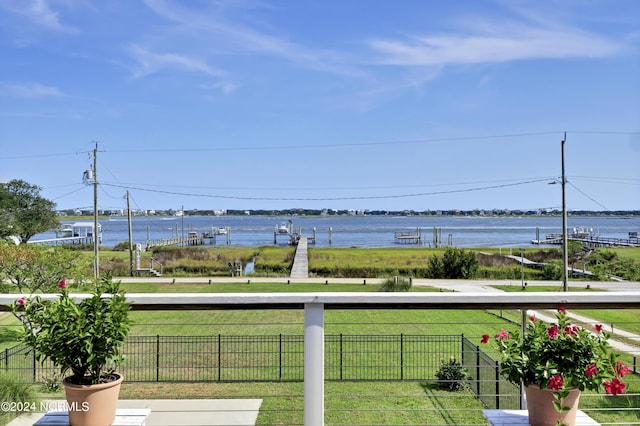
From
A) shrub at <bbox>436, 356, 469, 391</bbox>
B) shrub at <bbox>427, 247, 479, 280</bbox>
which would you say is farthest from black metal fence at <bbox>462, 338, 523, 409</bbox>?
shrub at <bbox>427, 247, 479, 280</bbox>

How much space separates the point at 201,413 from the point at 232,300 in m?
3.38

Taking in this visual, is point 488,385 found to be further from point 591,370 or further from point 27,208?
point 27,208

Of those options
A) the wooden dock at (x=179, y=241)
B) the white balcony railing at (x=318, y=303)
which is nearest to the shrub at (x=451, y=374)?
the white balcony railing at (x=318, y=303)

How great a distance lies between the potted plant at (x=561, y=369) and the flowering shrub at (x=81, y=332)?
1.71m

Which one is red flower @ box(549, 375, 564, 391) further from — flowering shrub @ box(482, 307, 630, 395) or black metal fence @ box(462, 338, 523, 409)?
black metal fence @ box(462, 338, 523, 409)

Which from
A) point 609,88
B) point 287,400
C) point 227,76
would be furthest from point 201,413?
point 227,76

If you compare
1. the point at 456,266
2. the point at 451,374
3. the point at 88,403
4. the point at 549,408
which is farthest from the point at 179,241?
the point at 549,408

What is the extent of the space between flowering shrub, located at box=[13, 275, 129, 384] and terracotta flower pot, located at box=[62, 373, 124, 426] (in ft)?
0.18

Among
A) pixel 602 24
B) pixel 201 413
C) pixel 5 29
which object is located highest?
pixel 5 29

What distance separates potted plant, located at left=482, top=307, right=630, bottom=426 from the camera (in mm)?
1987

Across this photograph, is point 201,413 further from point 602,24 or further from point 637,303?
point 602,24

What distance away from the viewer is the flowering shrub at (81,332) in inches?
80.1

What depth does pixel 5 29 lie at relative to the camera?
50.0ft

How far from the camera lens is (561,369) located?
6.61 ft
